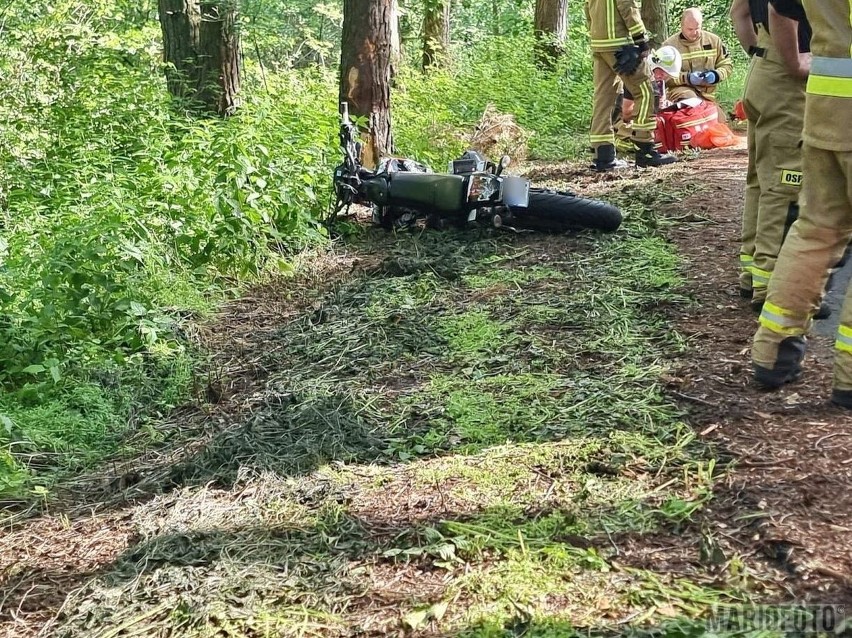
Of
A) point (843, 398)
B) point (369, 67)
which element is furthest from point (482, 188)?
point (843, 398)

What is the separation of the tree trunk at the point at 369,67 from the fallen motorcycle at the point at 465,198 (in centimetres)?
125

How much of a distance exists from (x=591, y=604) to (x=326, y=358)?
2406 mm

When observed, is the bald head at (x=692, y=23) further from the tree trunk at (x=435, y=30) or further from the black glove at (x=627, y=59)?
the tree trunk at (x=435, y=30)

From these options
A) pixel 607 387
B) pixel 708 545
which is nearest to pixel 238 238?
pixel 607 387

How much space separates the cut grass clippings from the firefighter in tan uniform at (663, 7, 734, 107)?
17.9ft

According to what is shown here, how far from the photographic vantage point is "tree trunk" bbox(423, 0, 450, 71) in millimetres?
14195

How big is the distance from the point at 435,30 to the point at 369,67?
297 inches

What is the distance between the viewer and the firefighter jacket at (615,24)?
7.95m

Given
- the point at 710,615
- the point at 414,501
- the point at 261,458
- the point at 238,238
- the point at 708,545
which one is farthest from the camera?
the point at 238,238

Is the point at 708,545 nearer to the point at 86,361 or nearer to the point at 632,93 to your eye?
the point at 86,361

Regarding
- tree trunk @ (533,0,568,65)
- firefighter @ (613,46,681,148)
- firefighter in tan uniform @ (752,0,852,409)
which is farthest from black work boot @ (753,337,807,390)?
tree trunk @ (533,0,568,65)

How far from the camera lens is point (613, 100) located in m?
8.41

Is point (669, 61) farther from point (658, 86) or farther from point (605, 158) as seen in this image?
point (605, 158)

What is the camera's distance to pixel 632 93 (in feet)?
27.5
